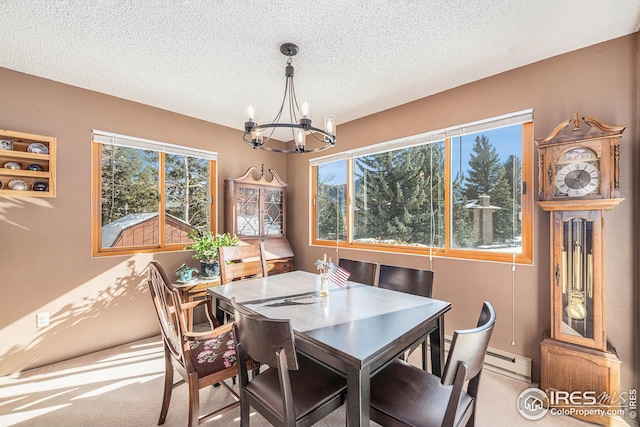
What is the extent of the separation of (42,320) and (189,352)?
6.58ft

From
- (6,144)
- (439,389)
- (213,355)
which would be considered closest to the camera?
(439,389)

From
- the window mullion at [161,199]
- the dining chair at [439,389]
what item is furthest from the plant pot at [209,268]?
the dining chair at [439,389]

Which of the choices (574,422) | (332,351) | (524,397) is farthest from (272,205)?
(574,422)

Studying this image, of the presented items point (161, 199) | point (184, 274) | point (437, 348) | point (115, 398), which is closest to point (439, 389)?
point (437, 348)

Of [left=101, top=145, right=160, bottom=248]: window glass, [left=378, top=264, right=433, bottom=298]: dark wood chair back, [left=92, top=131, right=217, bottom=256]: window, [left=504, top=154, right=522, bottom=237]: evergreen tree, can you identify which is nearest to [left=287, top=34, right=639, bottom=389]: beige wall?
[left=504, top=154, right=522, bottom=237]: evergreen tree

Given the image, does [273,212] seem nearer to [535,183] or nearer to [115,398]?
[115,398]

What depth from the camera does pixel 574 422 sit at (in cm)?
190

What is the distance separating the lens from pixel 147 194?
3.32 meters

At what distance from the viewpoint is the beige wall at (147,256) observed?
203 centimetres

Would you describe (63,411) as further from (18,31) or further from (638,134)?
(638,134)

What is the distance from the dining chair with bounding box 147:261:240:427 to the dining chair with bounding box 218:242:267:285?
0.72 meters

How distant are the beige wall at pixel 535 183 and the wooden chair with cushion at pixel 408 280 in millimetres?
716

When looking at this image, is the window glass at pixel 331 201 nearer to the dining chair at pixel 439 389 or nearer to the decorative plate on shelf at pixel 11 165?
the dining chair at pixel 439 389

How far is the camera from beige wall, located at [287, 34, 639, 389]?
1998 millimetres
